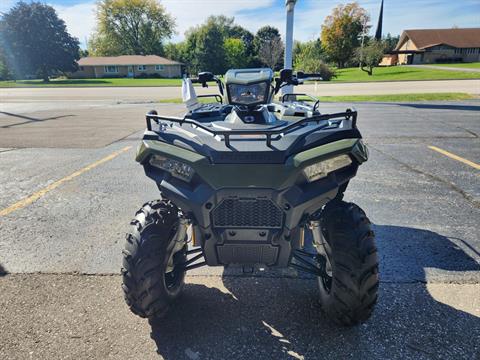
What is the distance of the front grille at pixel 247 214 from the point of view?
1975 millimetres

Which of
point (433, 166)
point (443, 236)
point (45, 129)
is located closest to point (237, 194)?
point (443, 236)

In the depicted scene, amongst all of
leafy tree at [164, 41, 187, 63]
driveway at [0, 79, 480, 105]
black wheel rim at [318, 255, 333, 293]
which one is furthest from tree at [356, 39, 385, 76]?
black wheel rim at [318, 255, 333, 293]

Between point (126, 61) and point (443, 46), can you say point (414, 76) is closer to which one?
point (443, 46)

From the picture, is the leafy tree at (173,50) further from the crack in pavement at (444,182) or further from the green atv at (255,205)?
the green atv at (255,205)

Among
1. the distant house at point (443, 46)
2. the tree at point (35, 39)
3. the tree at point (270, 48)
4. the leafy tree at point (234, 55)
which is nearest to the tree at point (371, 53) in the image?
the tree at point (270, 48)

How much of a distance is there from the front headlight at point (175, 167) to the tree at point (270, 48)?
1.84m

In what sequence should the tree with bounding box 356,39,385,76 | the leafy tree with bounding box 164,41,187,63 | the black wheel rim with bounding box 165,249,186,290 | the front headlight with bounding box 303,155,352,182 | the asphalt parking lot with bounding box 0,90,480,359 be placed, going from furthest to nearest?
the leafy tree with bounding box 164,41,187,63 < the tree with bounding box 356,39,385,76 < the black wheel rim with bounding box 165,249,186,290 < the asphalt parking lot with bounding box 0,90,480,359 < the front headlight with bounding box 303,155,352,182

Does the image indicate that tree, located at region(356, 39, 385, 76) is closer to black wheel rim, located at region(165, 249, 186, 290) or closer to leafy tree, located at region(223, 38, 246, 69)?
leafy tree, located at region(223, 38, 246, 69)

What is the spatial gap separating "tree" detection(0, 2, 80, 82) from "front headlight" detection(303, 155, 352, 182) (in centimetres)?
6067

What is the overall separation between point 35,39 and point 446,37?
251 ft

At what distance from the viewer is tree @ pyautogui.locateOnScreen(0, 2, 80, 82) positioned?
169ft

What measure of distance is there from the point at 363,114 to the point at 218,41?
50141mm

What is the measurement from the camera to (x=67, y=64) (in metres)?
53.9

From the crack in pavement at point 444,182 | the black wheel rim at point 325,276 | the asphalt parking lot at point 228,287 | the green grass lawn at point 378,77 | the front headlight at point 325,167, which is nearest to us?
the front headlight at point 325,167
